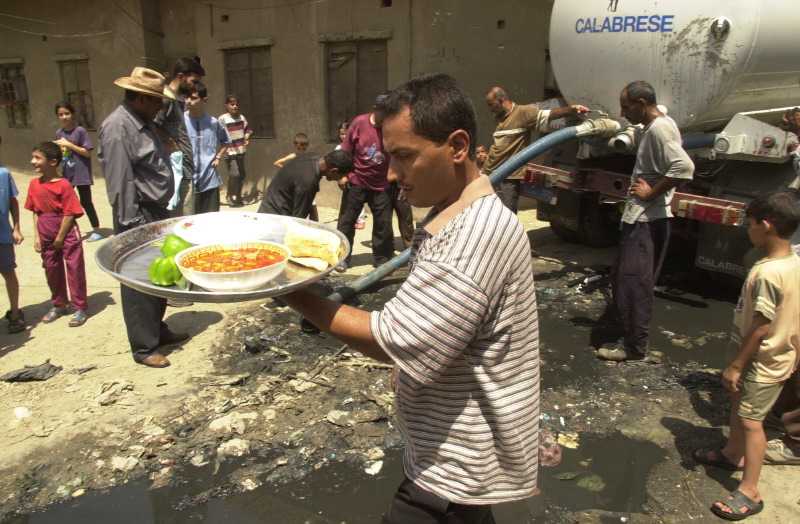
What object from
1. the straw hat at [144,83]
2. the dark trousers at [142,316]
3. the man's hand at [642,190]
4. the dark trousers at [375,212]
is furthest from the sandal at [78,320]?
the man's hand at [642,190]

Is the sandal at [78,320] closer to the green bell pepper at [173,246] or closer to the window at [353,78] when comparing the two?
the green bell pepper at [173,246]

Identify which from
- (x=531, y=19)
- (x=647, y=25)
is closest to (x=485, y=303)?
(x=647, y=25)

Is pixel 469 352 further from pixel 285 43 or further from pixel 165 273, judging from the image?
pixel 285 43

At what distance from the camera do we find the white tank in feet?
13.5

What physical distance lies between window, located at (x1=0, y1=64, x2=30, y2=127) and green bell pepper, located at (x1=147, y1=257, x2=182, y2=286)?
13.9 meters

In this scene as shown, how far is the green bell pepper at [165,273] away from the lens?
154 centimetres

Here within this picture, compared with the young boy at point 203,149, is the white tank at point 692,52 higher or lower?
higher

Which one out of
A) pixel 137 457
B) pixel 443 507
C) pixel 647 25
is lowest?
pixel 137 457

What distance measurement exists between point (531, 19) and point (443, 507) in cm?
824

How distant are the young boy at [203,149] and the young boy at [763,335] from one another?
4505 mm

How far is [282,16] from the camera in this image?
9.04 metres

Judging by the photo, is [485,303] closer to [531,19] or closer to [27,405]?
[27,405]

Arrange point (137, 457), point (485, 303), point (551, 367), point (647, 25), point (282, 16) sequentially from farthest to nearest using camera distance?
point (282, 16), point (647, 25), point (551, 367), point (137, 457), point (485, 303)

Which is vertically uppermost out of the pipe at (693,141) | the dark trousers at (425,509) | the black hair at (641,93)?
the black hair at (641,93)
